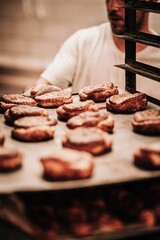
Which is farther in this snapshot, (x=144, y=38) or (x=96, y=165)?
(x=144, y=38)

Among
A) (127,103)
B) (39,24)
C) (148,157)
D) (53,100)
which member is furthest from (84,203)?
(39,24)

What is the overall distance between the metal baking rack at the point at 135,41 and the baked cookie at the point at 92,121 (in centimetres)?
40

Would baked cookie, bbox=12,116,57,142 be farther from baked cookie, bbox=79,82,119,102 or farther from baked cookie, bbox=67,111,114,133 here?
baked cookie, bbox=79,82,119,102

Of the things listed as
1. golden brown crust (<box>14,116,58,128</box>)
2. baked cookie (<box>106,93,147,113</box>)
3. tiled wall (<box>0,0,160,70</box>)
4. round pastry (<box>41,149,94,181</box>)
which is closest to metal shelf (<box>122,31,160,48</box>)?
baked cookie (<box>106,93,147,113</box>)

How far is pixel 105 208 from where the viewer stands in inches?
71.1

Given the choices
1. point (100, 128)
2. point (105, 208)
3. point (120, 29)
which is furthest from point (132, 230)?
point (120, 29)

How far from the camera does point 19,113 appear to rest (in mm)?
2512

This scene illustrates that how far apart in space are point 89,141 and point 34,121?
0.41 meters

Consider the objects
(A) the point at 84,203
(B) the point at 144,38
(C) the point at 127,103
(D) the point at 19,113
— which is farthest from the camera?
(B) the point at 144,38

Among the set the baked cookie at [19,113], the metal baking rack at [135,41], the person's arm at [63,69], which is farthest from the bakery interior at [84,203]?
the person's arm at [63,69]

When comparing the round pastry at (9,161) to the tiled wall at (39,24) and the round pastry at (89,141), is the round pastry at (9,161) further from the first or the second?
the tiled wall at (39,24)

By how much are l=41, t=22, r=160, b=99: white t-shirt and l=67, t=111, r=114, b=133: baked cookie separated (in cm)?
210

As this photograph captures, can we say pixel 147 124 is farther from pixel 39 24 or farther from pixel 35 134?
pixel 39 24

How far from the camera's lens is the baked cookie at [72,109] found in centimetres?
256
